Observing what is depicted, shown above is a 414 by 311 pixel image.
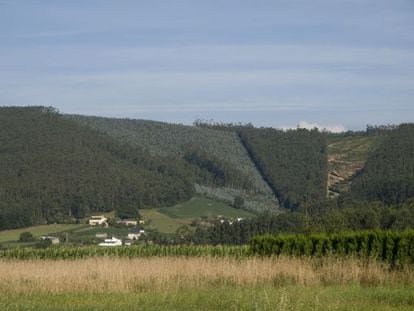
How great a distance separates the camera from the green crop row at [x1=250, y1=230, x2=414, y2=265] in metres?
23.9

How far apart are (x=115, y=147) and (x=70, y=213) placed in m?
27.6

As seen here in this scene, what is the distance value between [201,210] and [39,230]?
81.7 ft

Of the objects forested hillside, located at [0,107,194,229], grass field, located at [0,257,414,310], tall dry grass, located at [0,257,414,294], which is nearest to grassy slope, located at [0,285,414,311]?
Result: grass field, located at [0,257,414,310]

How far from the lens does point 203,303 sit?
14086 millimetres

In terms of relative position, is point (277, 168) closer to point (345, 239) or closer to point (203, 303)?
point (345, 239)

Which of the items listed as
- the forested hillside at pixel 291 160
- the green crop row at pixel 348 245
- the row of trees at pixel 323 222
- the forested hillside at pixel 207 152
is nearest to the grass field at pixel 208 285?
the green crop row at pixel 348 245

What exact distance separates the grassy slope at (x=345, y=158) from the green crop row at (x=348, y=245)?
227 feet

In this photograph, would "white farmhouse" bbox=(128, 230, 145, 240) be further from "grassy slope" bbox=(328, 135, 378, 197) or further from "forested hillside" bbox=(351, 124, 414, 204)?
"grassy slope" bbox=(328, 135, 378, 197)

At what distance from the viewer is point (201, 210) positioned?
309ft

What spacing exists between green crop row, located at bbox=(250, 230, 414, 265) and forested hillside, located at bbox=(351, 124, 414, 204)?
37229mm

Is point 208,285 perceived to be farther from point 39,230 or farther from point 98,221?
point 98,221

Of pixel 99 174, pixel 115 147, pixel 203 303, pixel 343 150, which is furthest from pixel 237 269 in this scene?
pixel 343 150

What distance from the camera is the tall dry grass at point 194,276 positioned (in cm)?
1845

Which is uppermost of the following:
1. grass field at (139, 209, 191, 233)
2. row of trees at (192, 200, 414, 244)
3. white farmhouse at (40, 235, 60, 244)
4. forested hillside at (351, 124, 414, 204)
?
forested hillside at (351, 124, 414, 204)
